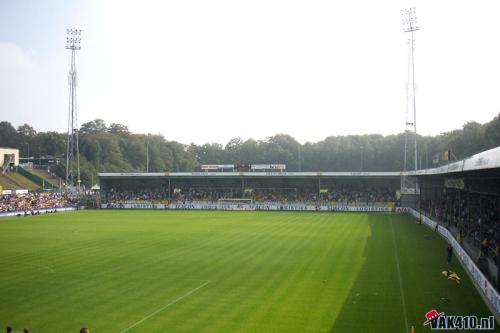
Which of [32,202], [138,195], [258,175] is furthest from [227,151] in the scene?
[32,202]

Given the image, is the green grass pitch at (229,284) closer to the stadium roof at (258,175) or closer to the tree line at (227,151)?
the stadium roof at (258,175)

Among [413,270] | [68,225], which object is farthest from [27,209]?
[413,270]

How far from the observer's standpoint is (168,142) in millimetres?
142875

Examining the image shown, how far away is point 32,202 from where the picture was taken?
63.9 m

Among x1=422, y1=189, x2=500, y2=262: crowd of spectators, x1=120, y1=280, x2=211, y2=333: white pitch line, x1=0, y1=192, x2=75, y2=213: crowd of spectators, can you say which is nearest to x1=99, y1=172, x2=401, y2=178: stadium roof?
x1=0, y1=192, x2=75, y2=213: crowd of spectators

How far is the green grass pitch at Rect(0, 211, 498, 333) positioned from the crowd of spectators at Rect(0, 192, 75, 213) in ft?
94.1

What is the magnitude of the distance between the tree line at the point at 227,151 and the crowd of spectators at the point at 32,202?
28.6m

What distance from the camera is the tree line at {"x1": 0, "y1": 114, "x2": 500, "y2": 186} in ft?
367

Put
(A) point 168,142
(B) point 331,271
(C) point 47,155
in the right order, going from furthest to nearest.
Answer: (A) point 168,142 < (C) point 47,155 < (B) point 331,271

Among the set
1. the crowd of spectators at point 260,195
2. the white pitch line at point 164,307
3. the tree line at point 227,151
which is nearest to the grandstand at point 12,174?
the tree line at point 227,151

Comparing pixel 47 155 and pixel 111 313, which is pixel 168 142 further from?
pixel 111 313

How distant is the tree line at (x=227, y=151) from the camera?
4405 inches

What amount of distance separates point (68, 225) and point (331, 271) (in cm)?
3180

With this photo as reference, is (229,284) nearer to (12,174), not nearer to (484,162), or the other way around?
(484,162)
